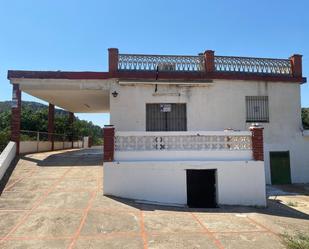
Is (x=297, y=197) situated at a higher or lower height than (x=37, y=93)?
lower

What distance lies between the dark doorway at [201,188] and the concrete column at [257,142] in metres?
1.50

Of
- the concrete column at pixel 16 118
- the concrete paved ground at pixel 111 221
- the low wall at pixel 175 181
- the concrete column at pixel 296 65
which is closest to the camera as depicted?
the concrete paved ground at pixel 111 221

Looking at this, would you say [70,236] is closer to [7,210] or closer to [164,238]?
[164,238]

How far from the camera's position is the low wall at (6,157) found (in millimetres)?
11139

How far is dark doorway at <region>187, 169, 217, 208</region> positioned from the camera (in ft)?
36.0

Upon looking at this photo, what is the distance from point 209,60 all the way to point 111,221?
30.3 feet

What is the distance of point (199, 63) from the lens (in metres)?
14.6

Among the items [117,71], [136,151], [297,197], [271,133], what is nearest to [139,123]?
[117,71]

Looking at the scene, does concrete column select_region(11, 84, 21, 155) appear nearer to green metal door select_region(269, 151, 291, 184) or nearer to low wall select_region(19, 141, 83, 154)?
low wall select_region(19, 141, 83, 154)

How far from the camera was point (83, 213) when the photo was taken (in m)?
8.02

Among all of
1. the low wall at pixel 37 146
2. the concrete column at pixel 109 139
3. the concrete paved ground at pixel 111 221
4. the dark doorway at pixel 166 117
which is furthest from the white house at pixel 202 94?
the concrete paved ground at pixel 111 221

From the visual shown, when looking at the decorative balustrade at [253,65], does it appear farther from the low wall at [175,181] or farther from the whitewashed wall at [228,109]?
the low wall at [175,181]

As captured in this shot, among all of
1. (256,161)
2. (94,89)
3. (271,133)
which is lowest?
(256,161)

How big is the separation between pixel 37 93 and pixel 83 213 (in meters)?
9.09
